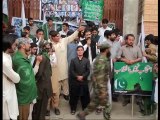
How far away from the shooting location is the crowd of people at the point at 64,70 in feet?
20.7

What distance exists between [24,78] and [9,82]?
0.42 metres

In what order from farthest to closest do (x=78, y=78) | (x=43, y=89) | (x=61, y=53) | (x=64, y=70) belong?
Answer: (x=64, y=70), (x=61, y=53), (x=78, y=78), (x=43, y=89)

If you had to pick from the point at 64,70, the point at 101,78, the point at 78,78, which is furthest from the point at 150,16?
the point at 101,78

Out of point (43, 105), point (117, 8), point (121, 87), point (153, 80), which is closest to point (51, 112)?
point (43, 105)

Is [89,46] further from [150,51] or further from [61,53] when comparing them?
[150,51]

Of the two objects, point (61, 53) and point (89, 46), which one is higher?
point (89, 46)

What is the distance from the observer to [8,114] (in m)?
5.95

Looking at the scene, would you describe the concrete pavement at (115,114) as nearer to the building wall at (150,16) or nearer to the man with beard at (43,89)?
the man with beard at (43,89)

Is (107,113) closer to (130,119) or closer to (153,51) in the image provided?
(130,119)

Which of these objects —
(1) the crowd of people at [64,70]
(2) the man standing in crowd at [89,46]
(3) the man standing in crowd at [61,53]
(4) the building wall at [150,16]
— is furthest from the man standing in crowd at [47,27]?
(4) the building wall at [150,16]

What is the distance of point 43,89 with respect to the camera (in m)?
7.45

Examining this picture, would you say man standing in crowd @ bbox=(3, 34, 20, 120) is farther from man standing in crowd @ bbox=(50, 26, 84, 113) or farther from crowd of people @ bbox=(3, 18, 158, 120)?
man standing in crowd @ bbox=(50, 26, 84, 113)

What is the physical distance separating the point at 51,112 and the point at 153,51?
8.06 feet

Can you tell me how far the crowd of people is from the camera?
6297mm
